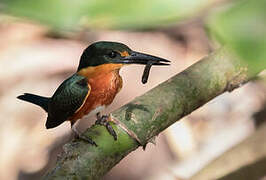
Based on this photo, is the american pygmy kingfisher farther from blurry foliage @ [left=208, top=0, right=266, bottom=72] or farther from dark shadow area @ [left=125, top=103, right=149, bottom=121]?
blurry foliage @ [left=208, top=0, right=266, bottom=72]

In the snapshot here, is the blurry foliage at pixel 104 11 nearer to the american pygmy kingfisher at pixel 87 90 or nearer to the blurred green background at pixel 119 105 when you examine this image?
the american pygmy kingfisher at pixel 87 90

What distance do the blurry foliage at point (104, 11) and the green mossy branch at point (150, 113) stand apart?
0.86m

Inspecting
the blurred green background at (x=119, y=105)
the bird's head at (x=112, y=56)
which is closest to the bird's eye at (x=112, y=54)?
the bird's head at (x=112, y=56)

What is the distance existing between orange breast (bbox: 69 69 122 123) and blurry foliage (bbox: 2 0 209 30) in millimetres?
1306

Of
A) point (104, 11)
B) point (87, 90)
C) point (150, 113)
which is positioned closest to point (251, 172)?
point (150, 113)

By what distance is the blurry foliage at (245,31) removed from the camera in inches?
15.8

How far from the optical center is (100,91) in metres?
1.81

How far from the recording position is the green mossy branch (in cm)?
151

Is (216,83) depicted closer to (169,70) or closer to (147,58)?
(147,58)

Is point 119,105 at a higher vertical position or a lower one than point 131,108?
lower

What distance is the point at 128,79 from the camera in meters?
3.80

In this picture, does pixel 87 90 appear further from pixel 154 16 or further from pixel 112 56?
pixel 154 16

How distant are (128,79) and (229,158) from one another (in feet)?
5.44

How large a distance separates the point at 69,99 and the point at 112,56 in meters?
0.22
